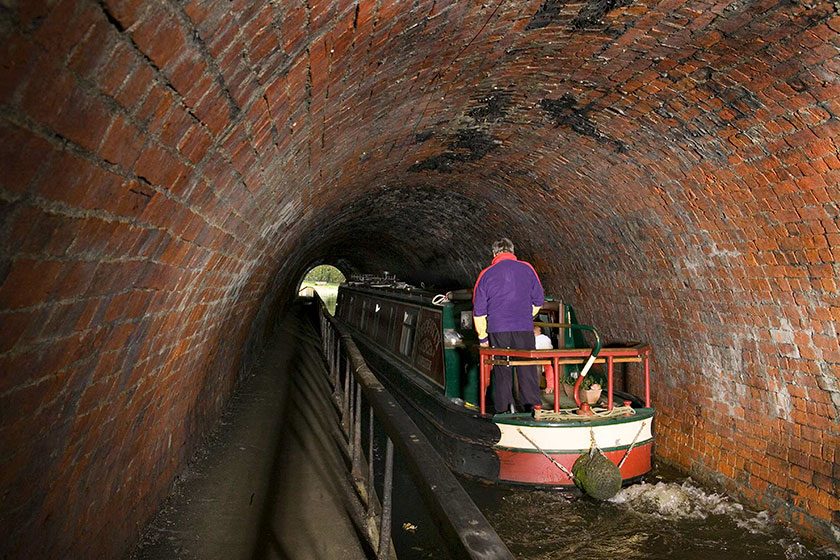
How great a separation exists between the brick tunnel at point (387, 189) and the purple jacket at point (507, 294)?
143cm

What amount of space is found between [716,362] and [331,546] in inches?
180

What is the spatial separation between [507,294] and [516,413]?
3.86 ft

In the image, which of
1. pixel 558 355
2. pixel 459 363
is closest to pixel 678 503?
pixel 558 355

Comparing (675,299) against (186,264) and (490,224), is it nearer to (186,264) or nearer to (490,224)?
(490,224)

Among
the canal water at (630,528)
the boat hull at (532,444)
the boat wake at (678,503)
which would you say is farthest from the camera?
the boat hull at (532,444)

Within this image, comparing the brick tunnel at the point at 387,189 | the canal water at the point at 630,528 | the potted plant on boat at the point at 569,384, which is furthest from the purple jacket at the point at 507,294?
the canal water at the point at 630,528

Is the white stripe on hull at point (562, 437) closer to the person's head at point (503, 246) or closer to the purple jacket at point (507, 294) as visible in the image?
the purple jacket at point (507, 294)

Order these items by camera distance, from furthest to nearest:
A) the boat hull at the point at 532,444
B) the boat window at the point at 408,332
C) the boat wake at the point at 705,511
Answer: the boat window at the point at 408,332
the boat hull at the point at 532,444
the boat wake at the point at 705,511

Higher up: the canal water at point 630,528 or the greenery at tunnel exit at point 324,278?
the greenery at tunnel exit at point 324,278

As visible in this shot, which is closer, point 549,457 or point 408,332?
point 549,457

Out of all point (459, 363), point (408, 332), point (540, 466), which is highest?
point (408, 332)

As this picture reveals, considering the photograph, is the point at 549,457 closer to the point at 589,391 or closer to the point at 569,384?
the point at 589,391

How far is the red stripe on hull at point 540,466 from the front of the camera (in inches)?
230

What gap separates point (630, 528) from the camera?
5.40m
